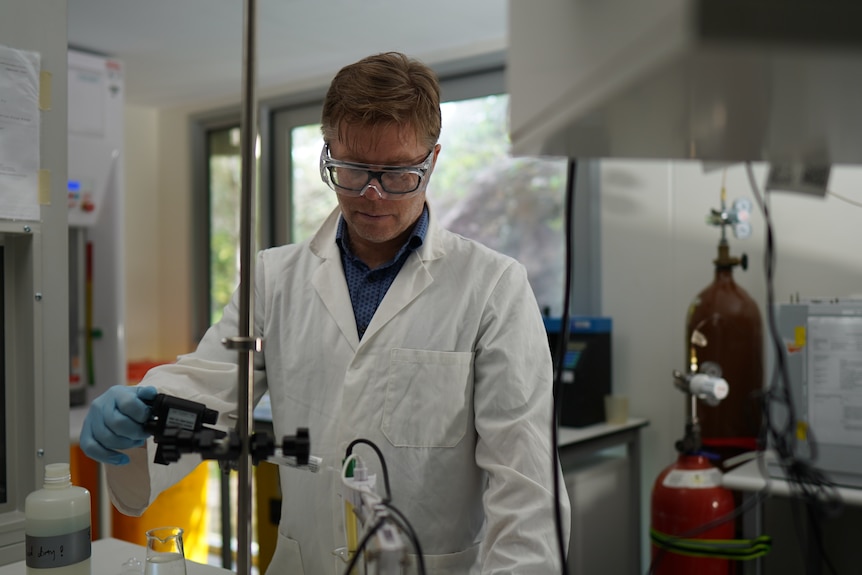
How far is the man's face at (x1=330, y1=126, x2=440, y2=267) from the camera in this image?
1.32 m

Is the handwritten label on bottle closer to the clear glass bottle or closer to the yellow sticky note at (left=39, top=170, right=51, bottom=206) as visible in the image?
the clear glass bottle

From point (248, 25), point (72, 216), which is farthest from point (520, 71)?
point (72, 216)

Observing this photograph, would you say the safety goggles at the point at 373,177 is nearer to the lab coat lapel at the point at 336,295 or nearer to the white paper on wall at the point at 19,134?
the lab coat lapel at the point at 336,295

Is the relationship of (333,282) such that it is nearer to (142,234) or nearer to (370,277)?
(370,277)

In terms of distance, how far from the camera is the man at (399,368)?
129 cm

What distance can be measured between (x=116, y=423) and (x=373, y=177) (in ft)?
1.80

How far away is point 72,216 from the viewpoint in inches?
122

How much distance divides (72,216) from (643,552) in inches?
99.7

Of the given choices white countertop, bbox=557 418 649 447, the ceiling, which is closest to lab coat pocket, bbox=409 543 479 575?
white countertop, bbox=557 418 649 447

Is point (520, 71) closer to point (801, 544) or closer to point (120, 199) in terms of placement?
point (801, 544)

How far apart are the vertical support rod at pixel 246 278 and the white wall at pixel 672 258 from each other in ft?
7.25

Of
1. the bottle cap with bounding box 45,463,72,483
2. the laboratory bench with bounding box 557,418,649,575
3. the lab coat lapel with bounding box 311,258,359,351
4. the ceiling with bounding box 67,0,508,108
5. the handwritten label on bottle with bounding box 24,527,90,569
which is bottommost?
the laboratory bench with bounding box 557,418,649,575

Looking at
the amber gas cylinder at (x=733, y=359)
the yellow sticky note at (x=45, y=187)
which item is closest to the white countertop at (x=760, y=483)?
the amber gas cylinder at (x=733, y=359)

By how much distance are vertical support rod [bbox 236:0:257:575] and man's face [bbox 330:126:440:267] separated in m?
0.55
